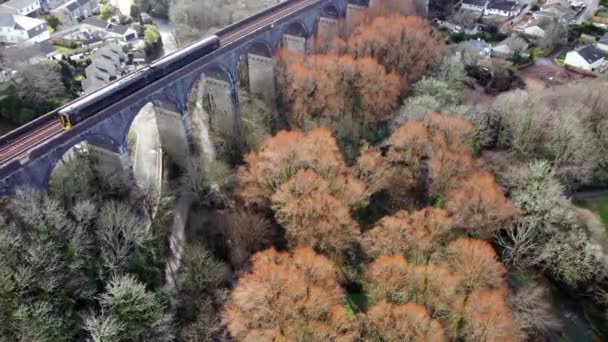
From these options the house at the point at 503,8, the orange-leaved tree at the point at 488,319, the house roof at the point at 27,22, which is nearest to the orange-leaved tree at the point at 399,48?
the house at the point at 503,8

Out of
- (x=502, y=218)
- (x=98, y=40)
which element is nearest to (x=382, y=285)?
(x=502, y=218)

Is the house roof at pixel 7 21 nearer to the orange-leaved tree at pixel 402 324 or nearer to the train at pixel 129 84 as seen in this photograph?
the train at pixel 129 84

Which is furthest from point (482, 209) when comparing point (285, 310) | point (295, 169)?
point (285, 310)

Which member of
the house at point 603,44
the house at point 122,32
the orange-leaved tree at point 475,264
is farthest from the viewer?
the house at point 122,32

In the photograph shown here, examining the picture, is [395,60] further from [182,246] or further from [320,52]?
[182,246]

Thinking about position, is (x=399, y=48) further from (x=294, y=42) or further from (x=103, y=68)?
(x=103, y=68)

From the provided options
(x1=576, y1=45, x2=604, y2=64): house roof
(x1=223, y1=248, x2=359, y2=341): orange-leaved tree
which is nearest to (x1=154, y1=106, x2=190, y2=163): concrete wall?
(x1=223, y1=248, x2=359, y2=341): orange-leaved tree
